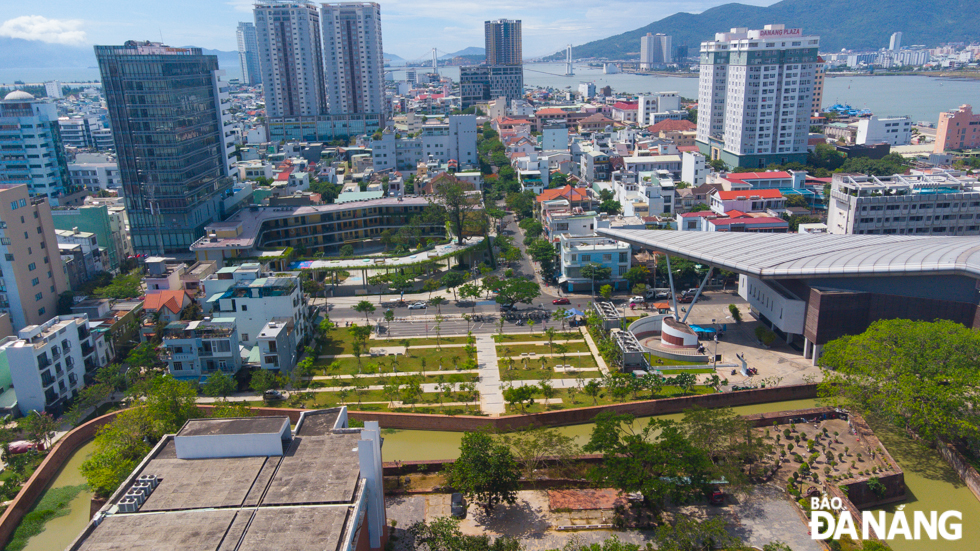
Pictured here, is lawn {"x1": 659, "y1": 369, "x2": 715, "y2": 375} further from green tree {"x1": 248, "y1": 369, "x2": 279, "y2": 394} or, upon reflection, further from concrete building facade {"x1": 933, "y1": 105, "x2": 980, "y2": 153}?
concrete building facade {"x1": 933, "y1": 105, "x2": 980, "y2": 153}

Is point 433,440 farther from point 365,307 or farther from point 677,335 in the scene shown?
point 677,335

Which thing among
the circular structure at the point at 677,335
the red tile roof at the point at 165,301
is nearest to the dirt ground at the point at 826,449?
the circular structure at the point at 677,335

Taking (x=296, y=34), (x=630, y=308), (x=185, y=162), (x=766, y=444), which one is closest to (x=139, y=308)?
(x=185, y=162)

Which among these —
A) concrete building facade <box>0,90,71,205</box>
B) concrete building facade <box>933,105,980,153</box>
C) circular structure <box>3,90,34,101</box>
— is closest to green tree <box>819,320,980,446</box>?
concrete building facade <box>0,90,71,205</box>

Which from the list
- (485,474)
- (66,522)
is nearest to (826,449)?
(485,474)

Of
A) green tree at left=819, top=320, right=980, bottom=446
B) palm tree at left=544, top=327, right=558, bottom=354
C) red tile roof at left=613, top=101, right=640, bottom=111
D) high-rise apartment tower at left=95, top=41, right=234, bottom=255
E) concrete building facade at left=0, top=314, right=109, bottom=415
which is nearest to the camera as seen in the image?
green tree at left=819, top=320, right=980, bottom=446
